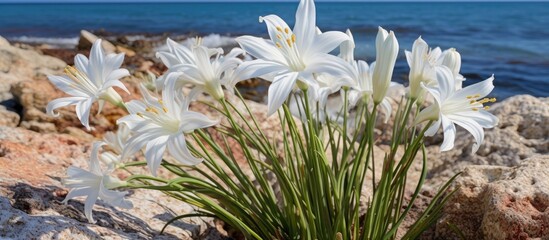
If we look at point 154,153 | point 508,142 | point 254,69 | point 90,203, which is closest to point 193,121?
Answer: point 154,153

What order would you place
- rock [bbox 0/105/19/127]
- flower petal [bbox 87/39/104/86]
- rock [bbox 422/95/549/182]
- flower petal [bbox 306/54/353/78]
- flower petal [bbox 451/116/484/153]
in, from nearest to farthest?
flower petal [bbox 306/54/353/78]
flower petal [bbox 451/116/484/153]
flower petal [bbox 87/39/104/86]
rock [bbox 422/95/549/182]
rock [bbox 0/105/19/127]

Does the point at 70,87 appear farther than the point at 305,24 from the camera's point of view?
Yes

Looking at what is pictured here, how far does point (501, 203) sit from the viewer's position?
98.1 inches

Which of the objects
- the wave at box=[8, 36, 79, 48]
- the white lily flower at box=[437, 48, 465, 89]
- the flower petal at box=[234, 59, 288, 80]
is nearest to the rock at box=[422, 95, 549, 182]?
the white lily flower at box=[437, 48, 465, 89]

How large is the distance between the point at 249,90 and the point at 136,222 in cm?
832

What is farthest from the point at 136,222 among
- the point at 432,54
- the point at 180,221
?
the point at 432,54

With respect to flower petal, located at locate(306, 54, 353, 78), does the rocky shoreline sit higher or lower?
lower

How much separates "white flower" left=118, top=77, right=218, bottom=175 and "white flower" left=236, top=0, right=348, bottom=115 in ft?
0.81

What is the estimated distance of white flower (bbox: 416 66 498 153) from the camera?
201cm

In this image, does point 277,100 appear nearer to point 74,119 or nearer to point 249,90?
point 74,119

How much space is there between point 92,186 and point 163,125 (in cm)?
39

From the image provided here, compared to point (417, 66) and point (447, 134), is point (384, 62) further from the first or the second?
point (447, 134)

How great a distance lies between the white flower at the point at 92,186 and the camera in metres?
2.21

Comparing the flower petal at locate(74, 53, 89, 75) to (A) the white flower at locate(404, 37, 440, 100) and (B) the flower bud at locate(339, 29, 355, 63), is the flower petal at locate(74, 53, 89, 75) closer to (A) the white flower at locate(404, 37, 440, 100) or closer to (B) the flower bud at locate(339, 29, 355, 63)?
(B) the flower bud at locate(339, 29, 355, 63)
